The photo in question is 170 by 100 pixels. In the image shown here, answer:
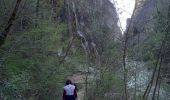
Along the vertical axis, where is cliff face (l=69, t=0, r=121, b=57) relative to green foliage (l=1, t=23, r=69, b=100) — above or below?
above

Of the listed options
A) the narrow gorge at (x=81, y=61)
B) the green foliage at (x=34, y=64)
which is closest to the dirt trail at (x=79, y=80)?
the narrow gorge at (x=81, y=61)

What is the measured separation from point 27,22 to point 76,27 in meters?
8.87

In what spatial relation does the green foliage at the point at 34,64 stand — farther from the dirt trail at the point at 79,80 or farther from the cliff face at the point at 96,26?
the cliff face at the point at 96,26

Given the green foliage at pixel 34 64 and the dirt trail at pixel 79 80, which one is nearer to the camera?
the green foliage at pixel 34 64

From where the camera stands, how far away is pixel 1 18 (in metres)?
13.6

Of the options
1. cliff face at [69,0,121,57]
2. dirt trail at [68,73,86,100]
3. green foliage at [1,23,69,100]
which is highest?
cliff face at [69,0,121,57]

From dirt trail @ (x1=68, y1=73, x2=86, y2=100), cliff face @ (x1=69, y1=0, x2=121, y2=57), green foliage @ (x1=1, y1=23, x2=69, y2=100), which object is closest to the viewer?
green foliage @ (x1=1, y1=23, x2=69, y2=100)

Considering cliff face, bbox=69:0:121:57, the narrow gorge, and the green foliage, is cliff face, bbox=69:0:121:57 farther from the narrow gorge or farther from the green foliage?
the green foliage

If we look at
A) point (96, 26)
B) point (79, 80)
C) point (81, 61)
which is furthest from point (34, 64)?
point (96, 26)

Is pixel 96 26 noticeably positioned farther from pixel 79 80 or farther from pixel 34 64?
pixel 34 64

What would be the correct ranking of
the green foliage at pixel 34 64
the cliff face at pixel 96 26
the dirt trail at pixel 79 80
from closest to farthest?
the green foliage at pixel 34 64, the dirt trail at pixel 79 80, the cliff face at pixel 96 26

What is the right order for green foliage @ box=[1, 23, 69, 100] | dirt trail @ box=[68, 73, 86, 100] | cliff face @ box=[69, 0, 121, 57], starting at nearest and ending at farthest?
green foliage @ box=[1, 23, 69, 100], dirt trail @ box=[68, 73, 86, 100], cliff face @ box=[69, 0, 121, 57]

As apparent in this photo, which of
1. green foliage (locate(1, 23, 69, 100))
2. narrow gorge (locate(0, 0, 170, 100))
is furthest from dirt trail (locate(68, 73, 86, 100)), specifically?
green foliage (locate(1, 23, 69, 100))

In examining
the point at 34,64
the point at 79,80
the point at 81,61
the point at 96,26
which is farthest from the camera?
the point at 79,80
